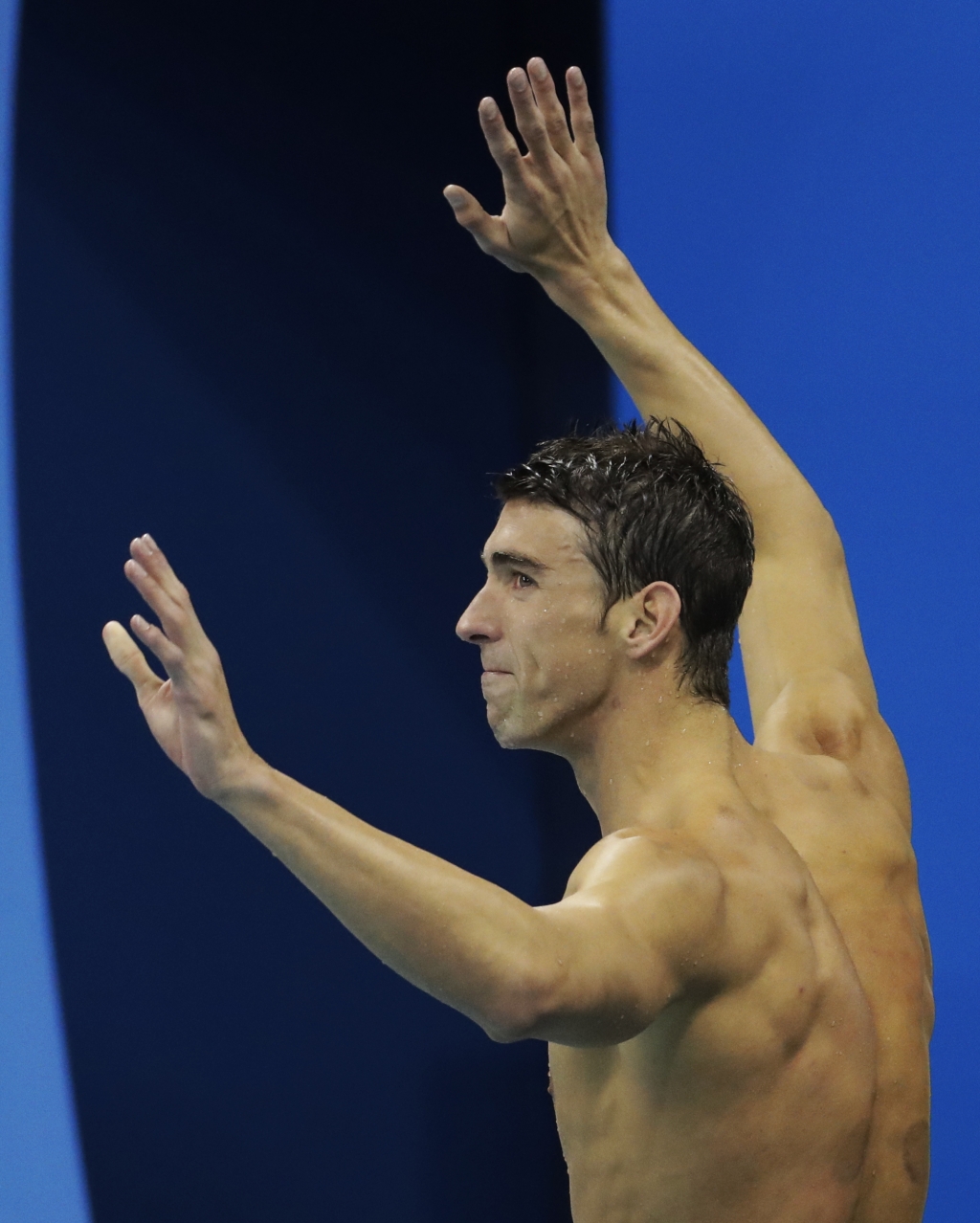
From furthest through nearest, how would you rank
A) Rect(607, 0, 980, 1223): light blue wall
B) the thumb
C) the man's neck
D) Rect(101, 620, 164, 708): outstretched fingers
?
Rect(607, 0, 980, 1223): light blue wall
the thumb
the man's neck
Rect(101, 620, 164, 708): outstretched fingers

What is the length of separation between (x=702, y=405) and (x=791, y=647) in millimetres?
255

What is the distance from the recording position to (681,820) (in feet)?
3.71

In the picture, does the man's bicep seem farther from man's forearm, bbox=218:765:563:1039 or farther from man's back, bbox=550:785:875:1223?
man's forearm, bbox=218:765:563:1039

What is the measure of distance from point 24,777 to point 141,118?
3.53 feet

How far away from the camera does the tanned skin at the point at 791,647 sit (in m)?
1.26

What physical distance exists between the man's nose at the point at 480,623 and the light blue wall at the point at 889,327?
1176 millimetres

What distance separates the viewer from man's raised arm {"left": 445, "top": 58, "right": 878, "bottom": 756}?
1.45 metres

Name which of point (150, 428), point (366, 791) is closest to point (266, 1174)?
point (366, 791)

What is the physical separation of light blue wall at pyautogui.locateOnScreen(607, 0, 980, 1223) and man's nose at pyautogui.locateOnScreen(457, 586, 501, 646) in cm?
118

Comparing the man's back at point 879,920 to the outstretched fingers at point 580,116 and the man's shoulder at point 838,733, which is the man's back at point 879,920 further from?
the outstretched fingers at point 580,116

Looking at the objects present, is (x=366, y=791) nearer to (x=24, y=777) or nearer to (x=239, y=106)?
(x=24, y=777)

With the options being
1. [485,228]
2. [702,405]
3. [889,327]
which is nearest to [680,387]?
[702,405]

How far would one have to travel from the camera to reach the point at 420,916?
34.2 inches

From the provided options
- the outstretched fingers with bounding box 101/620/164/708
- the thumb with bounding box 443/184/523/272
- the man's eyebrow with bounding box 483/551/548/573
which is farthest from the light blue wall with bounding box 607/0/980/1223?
the outstretched fingers with bounding box 101/620/164/708
